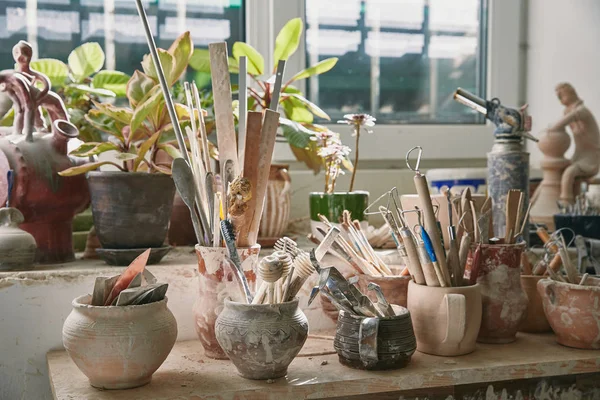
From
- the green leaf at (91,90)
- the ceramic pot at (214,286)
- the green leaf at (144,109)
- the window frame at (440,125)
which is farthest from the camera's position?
the window frame at (440,125)

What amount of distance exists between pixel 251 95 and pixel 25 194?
0.45m

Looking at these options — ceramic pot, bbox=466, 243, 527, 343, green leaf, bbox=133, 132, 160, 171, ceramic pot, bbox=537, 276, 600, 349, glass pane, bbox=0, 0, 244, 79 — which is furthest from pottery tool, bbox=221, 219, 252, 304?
glass pane, bbox=0, 0, 244, 79

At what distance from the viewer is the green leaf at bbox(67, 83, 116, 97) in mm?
1151

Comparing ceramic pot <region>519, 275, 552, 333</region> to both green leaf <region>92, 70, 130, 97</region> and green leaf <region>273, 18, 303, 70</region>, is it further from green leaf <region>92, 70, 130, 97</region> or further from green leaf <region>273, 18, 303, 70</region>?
green leaf <region>92, 70, 130, 97</region>

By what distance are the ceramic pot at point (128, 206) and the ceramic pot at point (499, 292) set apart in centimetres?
49

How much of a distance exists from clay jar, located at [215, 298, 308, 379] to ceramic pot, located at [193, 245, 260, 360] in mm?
70

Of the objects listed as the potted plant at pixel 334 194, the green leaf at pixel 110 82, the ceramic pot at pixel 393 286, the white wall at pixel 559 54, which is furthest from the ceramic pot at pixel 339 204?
the white wall at pixel 559 54

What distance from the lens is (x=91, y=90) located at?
116cm

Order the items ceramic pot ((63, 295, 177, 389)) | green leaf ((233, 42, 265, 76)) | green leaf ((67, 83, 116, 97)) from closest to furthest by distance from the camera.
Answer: ceramic pot ((63, 295, 177, 389)), green leaf ((67, 83, 116, 97)), green leaf ((233, 42, 265, 76))

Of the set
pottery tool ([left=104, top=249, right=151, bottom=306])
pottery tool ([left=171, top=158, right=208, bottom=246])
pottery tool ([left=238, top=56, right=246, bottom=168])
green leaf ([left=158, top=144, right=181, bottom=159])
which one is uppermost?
pottery tool ([left=238, top=56, right=246, bottom=168])

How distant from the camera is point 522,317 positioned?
994mm

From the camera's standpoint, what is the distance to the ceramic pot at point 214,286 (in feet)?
2.89

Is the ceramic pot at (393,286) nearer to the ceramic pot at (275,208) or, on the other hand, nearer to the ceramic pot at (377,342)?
the ceramic pot at (377,342)

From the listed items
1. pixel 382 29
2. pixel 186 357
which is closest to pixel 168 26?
pixel 382 29
